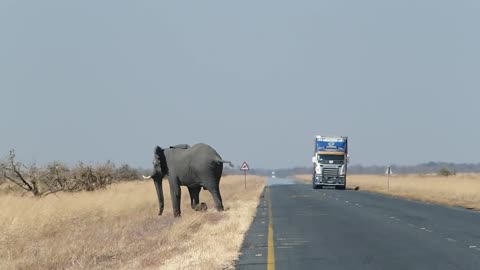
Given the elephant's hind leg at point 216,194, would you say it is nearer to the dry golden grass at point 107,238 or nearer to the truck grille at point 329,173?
the dry golden grass at point 107,238

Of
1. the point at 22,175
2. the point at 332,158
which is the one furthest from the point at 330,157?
the point at 22,175

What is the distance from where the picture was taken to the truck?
5678 cm

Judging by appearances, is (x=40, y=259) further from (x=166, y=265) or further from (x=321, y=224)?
(x=321, y=224)

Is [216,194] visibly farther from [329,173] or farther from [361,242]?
[329,173]

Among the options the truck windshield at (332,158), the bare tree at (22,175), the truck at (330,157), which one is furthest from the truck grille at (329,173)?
the bare tree at (22,175)

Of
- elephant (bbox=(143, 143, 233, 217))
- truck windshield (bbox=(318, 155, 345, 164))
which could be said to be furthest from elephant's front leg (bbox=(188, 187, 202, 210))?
truck windshield (bbox=(318, 155, 345, 164))

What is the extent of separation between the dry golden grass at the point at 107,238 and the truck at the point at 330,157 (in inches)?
1229

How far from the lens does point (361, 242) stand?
1606 centimetres

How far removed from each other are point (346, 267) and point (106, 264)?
181 inches

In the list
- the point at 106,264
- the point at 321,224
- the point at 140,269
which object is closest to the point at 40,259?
the point at 106,264

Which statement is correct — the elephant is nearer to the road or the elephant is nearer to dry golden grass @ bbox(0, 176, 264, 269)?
dry golden grass @ bbox(0, 176, 264, 269)

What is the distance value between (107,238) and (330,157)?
4142 cm

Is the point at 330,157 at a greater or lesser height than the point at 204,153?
greater

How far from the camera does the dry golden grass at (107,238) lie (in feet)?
42.3
